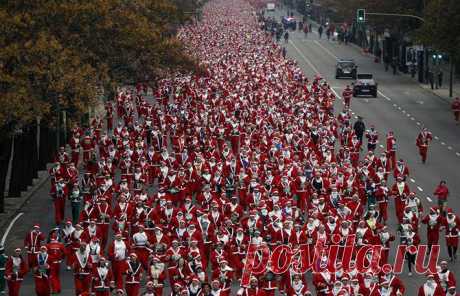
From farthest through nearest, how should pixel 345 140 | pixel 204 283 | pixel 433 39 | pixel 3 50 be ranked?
pixel 433 39 → pixel 345 140 → pixel 3 50 → pixel 204 283

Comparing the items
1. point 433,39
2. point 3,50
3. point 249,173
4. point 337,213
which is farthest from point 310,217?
point 433,39

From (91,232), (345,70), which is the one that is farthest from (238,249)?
(345,70)

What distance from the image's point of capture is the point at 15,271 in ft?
88.0

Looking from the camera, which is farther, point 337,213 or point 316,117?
point 316,117

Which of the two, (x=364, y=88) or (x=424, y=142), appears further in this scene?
(x=364, y=88)

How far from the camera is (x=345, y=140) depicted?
4728cm

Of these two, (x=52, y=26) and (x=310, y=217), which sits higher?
(x=52, y=26)

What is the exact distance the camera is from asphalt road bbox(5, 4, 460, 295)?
36.4 meters

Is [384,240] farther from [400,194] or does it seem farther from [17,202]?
[17,202]

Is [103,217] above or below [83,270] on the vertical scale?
above

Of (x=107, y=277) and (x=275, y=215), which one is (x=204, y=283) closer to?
(x=107, y=277)

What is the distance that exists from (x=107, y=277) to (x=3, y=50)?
11252 millimetres

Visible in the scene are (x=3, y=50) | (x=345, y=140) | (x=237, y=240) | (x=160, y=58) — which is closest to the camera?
(x=237, y=240)

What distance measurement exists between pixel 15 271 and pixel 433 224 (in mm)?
9622
